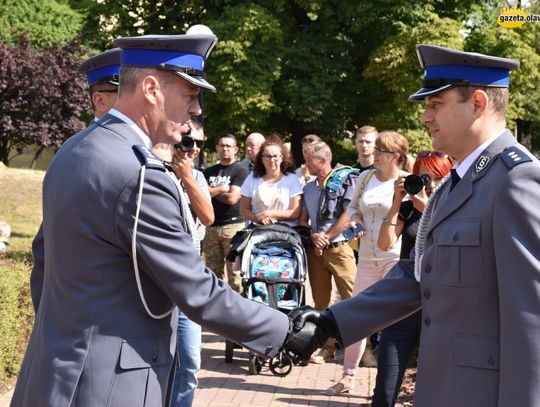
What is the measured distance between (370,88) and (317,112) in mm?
3058

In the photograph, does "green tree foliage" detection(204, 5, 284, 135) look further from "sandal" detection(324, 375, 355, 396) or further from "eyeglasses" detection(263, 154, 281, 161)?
"sandal" detection(324, 375, 355, 396)

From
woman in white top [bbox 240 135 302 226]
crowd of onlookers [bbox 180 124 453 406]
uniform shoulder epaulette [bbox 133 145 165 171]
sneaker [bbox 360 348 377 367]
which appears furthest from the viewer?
woman in white top [bbox 240 135 302 226]

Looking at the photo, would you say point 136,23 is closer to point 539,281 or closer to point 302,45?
point 302,45

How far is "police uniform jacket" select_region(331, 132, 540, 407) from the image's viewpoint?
2.86 m

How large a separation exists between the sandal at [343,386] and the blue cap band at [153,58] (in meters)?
4.56

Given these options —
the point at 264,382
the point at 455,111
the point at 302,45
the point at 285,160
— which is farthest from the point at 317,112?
the point at 455,111

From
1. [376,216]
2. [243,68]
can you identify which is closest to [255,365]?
[376,216]

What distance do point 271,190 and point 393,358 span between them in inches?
148

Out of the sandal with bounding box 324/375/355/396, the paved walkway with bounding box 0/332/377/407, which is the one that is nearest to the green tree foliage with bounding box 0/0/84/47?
the paved walkway with bounding box 0/332/377/407

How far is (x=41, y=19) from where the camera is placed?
3431 cm

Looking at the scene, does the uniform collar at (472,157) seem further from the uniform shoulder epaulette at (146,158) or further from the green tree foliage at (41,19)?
the green tree foliage at (41,19)

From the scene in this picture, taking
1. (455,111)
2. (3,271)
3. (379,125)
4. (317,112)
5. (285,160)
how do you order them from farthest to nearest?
(379,125)
(317,112)
(285,160)
(3,271)
(455,111)

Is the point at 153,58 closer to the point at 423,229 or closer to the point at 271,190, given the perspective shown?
the point at 423,229

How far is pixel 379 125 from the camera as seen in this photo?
2997 centimetres
